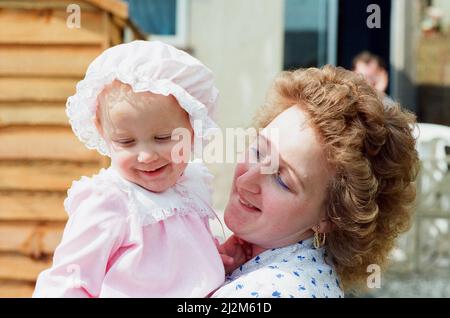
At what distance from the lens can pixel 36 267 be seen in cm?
471

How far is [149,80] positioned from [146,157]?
19 centimetres

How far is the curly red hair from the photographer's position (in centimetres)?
206

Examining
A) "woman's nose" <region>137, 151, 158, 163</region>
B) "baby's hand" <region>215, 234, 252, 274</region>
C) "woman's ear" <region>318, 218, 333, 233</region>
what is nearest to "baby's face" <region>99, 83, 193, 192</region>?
"woman's nose" <region>137, 151, 158, 163</region>

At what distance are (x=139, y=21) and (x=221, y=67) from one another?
2.82ft

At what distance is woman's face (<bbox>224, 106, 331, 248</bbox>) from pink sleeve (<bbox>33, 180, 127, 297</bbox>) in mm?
369

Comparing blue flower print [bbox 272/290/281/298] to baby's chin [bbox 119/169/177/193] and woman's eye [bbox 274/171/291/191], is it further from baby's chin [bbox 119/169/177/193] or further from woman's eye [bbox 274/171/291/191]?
baby's chin [bbox 119/169/177/193]

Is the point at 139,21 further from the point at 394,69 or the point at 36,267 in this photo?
the point at 394,69

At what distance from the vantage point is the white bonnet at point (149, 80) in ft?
6.32

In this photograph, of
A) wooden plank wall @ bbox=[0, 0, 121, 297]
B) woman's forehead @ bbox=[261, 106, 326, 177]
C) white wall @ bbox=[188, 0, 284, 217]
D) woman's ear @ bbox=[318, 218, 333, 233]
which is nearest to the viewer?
woman's forehead @ bbox=[261, 106, 326, 177]

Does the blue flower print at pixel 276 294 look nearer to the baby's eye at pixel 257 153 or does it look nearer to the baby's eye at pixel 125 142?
the baby's eye at pixel 257 153

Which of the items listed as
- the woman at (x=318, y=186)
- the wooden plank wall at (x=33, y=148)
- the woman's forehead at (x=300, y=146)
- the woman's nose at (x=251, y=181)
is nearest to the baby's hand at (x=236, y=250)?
the woman at (x=318, y=186)

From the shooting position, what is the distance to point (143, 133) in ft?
6.30

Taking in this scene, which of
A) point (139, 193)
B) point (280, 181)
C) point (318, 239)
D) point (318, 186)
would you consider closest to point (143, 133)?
point (139, 193)

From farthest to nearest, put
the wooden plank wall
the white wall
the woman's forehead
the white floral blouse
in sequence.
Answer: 1. the white wall
2. the wooden plank wall
3. the woman's forehead
4. the white floral blouse
